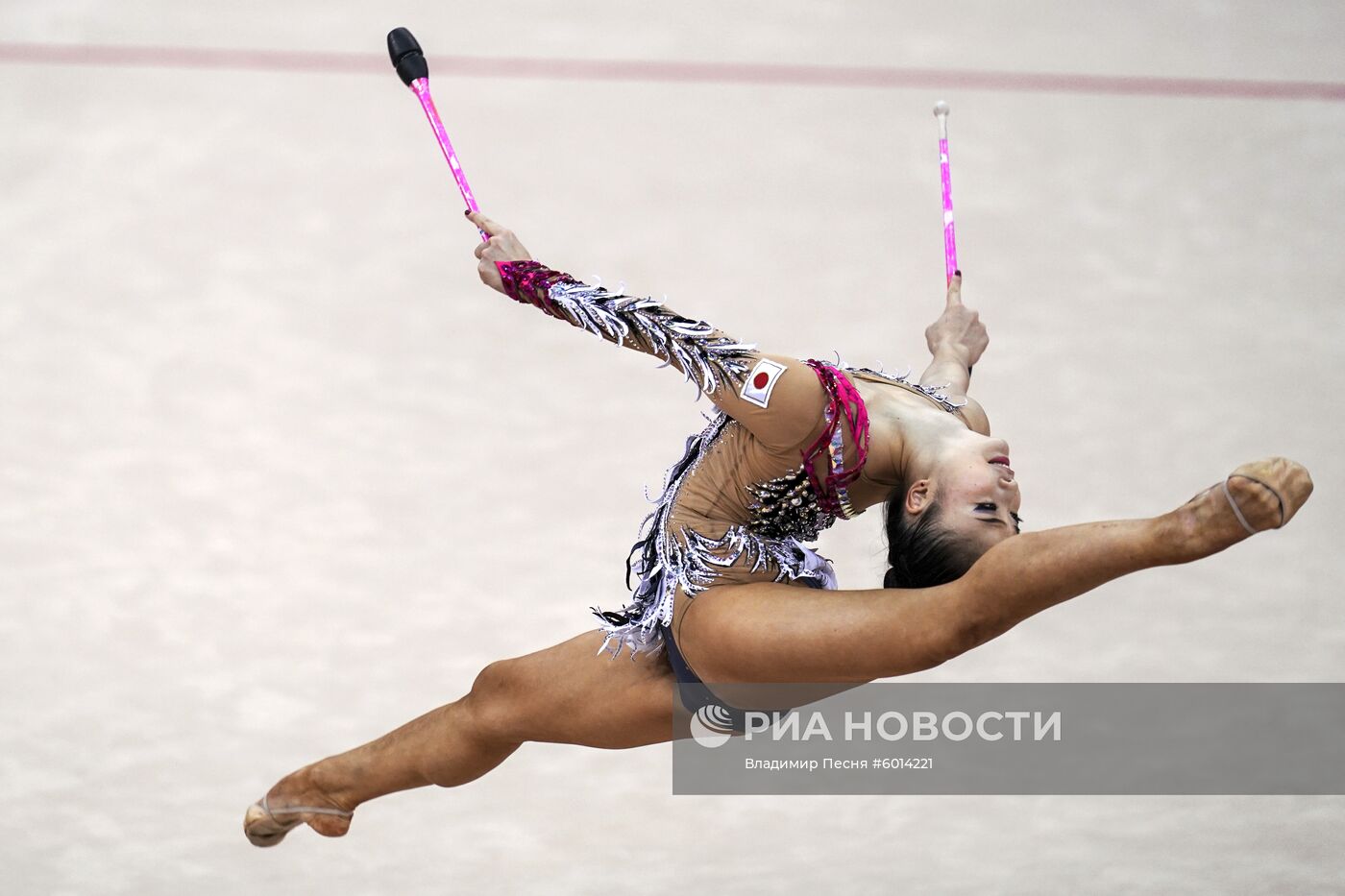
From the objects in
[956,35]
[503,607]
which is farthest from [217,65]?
[956,35]

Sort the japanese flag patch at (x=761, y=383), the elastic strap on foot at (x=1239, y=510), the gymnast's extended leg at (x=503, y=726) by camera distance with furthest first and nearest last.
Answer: the gymnast's extended leg at (x=503, y=726), the japanese flag patch at (x=761, y=383), the elastic strap on foot at (x=1239, y=510)

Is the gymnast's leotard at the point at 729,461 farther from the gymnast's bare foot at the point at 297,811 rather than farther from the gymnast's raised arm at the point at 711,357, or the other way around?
the gymnast's bare foot at the point at 297,811

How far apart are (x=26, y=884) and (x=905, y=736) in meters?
1.97

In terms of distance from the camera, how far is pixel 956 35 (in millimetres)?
4773

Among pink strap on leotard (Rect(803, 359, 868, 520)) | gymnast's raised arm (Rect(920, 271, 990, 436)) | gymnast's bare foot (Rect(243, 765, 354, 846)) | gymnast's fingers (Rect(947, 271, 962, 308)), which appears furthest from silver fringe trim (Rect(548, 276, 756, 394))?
gymnast's bare foot (Rect(243, 765, 354, 846))

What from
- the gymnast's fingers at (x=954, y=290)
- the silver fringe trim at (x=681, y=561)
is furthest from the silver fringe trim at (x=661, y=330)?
the gymnast's fingers at (x=954, y=290)

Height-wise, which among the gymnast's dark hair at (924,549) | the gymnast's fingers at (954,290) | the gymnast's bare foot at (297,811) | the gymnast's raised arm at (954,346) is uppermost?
the gymnast's fingers at (954,290)

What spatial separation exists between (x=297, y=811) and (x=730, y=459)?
3.37 feet

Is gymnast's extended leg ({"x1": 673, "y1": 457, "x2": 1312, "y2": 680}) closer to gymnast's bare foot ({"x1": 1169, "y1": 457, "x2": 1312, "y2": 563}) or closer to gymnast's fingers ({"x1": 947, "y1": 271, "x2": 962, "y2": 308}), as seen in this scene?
gymnast's bare foot ({"x1": 1169, "y1": 457, "x2": 1312, "y2": 563})

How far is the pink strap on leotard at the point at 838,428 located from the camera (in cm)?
256

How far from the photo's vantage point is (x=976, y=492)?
8.27 feet

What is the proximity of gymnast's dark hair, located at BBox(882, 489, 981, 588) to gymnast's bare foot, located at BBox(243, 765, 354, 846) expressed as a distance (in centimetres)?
108

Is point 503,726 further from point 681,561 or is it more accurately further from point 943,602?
point 943,602

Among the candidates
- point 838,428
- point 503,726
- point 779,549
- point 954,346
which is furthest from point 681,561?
point 954,346
